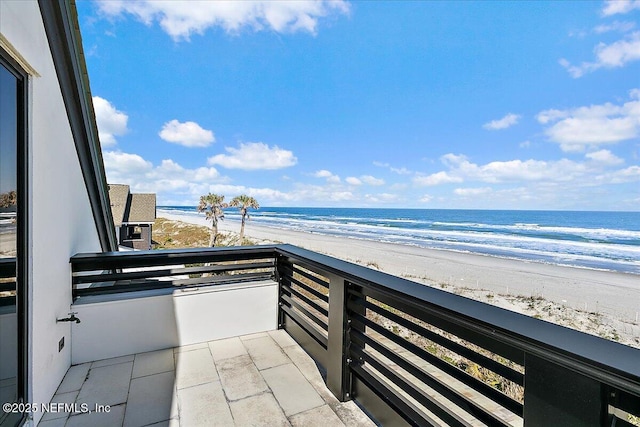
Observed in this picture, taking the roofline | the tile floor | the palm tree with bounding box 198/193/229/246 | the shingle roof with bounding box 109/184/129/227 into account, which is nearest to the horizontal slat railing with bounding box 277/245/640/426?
the tile floor

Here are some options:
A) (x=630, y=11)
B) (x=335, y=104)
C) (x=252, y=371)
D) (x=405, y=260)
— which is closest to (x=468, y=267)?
(x=405, y=260)

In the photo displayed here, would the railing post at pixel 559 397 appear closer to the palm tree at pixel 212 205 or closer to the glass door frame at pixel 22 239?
the glass door frame at pixel 22 239

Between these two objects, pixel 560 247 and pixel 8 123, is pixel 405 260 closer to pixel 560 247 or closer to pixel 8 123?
pixel 560 247

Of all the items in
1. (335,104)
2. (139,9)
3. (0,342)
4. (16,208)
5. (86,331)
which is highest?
(335,104)

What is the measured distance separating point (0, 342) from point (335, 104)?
27163 mm

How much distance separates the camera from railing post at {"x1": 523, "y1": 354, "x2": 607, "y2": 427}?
0.82m

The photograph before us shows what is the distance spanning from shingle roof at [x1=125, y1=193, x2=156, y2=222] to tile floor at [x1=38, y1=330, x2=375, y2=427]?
10108 mm

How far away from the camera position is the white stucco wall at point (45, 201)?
5.32 ft

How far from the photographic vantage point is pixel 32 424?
5.50ft

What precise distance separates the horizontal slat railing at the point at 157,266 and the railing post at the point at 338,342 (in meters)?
1.04

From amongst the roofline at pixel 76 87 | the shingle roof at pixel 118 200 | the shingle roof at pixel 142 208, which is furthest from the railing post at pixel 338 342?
the shingle roof at pixel 142 208

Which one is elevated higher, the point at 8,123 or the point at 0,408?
the point at 8,123

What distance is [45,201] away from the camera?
1.82m

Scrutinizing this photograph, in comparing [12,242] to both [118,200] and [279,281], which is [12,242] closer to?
[279,281]
